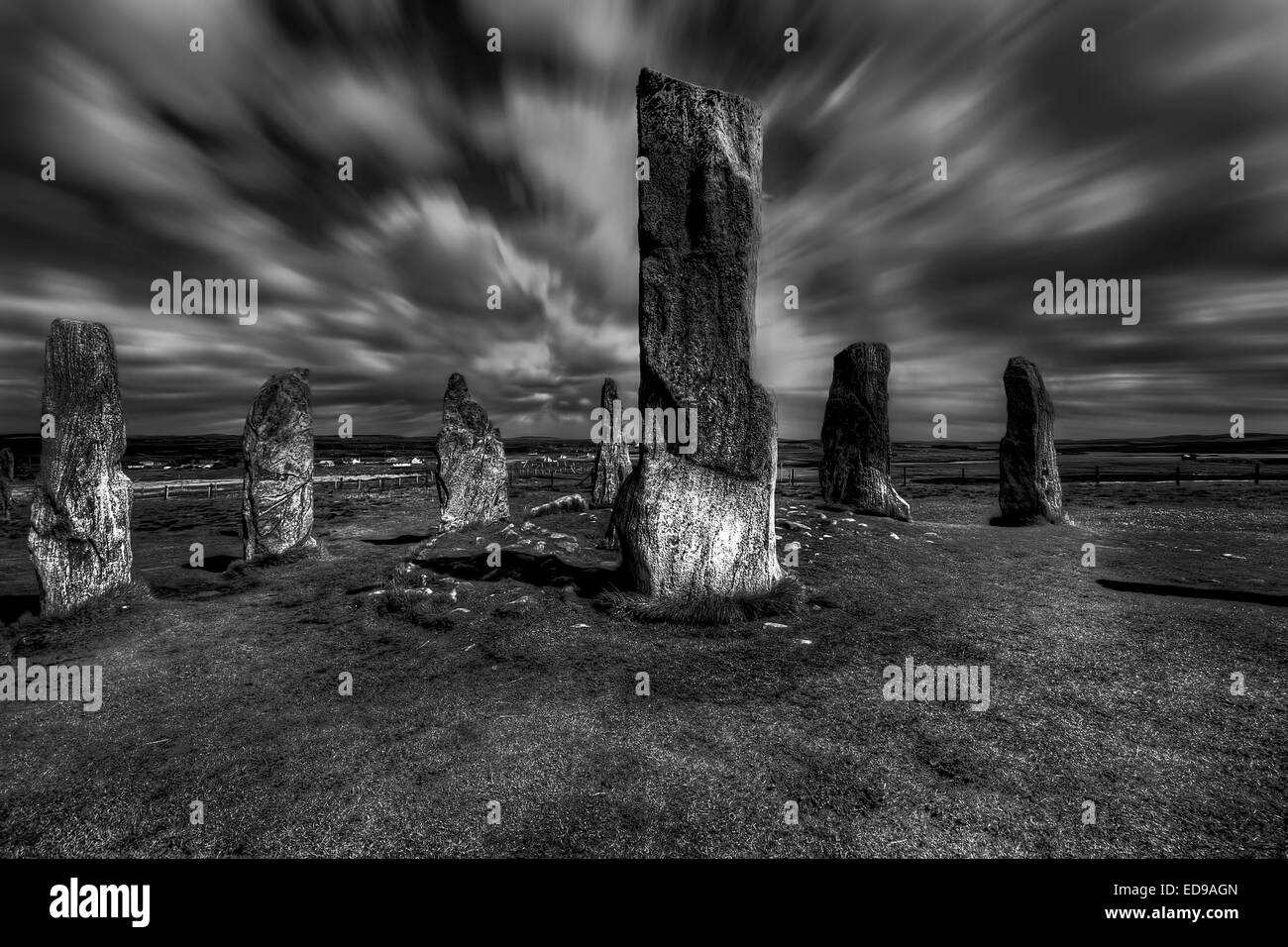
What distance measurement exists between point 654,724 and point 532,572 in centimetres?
467

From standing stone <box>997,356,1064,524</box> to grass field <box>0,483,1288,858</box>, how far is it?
529cm

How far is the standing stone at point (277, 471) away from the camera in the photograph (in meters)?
11.4

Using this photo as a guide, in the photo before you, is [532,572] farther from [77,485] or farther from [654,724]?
[77,485]

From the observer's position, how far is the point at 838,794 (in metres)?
3.41

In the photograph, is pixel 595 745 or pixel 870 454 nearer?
pixel 595 745

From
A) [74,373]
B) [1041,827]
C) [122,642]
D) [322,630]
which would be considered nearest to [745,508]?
[1041,827]

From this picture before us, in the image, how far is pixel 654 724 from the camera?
4340 millimetres

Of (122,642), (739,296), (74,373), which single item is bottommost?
(122,642)

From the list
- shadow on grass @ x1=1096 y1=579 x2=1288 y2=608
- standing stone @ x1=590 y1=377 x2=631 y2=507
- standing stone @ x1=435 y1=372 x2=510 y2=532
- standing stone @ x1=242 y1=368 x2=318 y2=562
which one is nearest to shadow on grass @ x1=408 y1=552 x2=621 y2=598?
standing stone @ x1=242 y1=368 x2=318 y2=562

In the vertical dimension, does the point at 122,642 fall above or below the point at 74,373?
below

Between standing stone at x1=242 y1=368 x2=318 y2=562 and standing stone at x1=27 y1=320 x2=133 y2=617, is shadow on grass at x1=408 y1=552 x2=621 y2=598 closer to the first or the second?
standing stone at x1=242 y1=368 x2=318 y2=562

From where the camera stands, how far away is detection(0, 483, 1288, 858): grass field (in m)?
3.18
